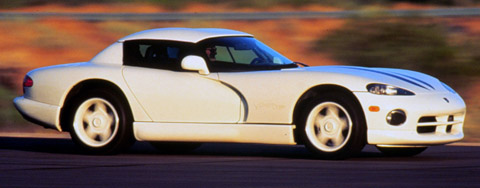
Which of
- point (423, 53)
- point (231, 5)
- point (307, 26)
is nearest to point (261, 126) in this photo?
point (423, 53)

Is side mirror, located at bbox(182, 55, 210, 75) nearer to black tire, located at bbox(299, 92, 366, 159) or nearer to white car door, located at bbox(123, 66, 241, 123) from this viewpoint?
white car door, located at bbox(123, 66, 241, 123)

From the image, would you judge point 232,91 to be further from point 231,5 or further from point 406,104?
point 231,5

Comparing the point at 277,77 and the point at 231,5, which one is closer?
the point at 277,77

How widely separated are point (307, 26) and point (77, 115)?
798 inches

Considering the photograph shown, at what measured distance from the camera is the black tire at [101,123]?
10.4 m

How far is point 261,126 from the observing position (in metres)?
9.88

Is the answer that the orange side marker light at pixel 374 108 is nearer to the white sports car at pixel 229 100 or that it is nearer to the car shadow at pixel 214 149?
the white sports car at pixel 229 100

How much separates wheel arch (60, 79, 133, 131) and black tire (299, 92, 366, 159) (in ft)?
6.80

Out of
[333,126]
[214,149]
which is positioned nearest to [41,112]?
[214,149]

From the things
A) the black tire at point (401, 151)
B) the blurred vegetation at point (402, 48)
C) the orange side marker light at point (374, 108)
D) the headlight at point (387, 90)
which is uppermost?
the headlight at point (387, 90)

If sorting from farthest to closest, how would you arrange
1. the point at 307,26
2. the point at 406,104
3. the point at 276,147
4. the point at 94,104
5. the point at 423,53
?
1. the point at 307,26
2. the point at 423,53
3. the point at 276,147
4. the point at 94,104
5. the point at 406,104

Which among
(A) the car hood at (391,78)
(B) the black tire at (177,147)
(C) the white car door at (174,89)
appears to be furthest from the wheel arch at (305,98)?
(B) the black tire at (177,147)

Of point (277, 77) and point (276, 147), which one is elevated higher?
point (277, 77)

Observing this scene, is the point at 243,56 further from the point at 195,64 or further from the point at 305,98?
the point at 305,98
